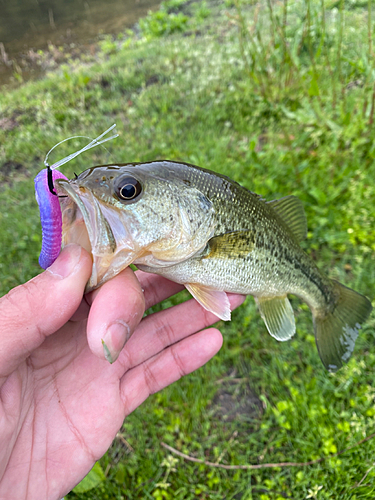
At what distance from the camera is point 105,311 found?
1.50 metres

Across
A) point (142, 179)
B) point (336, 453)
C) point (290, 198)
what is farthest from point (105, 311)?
point (336, 453)

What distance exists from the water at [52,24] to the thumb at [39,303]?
9409 millimetres

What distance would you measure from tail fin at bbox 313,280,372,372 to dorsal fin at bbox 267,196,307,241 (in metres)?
0.51

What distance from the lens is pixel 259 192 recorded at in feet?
11.9

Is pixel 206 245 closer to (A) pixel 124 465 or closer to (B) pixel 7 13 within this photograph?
(A) pixel 124 465

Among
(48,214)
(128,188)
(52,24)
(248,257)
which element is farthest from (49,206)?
(52,24)

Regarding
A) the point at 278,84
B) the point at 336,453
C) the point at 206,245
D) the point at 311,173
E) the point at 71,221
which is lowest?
the point at 336,453

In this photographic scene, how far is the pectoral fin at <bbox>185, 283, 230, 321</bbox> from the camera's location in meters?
1.98

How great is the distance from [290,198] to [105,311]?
1503 millimetres

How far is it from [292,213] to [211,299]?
0.88m

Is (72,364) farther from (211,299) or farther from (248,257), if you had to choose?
(248,257)

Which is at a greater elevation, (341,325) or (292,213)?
(292,213)

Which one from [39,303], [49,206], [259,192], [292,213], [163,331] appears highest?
[49,206]

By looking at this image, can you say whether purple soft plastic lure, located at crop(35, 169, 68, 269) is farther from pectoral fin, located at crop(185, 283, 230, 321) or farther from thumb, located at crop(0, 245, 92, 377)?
pectoral fin, located at crop(185, 283, 230, 321)
